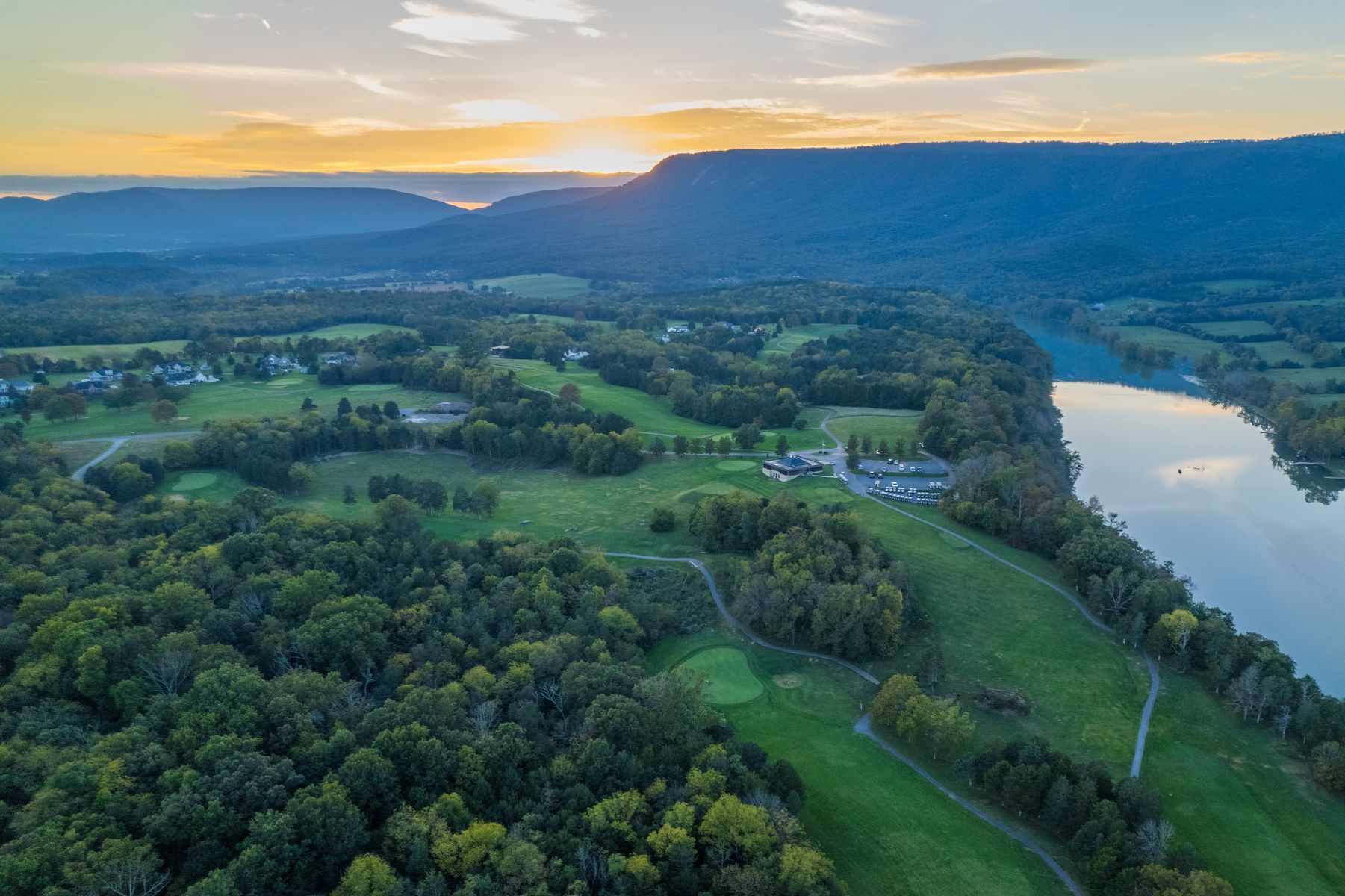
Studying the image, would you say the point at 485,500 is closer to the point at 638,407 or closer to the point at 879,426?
the point at 638,407

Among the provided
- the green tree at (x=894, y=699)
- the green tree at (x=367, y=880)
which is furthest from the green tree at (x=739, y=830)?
the green tree at (x=894, y=699)

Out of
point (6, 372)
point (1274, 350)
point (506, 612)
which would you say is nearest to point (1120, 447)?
point (1274, 350)

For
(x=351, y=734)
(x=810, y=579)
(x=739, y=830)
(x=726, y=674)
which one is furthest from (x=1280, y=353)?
(x=351, y=734)

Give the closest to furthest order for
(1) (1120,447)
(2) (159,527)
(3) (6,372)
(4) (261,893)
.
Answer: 1. (4) (261,893)
2. (2) (159,527)
3. (1) (1120,447)
4. (3) (6,372)

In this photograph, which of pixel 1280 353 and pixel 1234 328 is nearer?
pixel 1280 353

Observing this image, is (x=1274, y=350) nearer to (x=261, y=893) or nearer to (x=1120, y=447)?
(x=1120, y=447)
